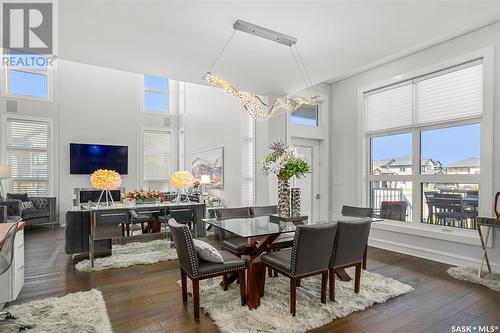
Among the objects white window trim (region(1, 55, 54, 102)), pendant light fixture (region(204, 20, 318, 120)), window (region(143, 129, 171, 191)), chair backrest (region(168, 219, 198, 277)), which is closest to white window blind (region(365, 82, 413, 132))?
pendant light fixture (region(204, 20, 318, 120))

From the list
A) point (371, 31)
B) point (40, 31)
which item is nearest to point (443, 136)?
point (371, 31)

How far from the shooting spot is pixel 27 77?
7.71m

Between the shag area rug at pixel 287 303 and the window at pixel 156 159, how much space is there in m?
6.71

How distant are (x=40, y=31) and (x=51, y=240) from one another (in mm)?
4345

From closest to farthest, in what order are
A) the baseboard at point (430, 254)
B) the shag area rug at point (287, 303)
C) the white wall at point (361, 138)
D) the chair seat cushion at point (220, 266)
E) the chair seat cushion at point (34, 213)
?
the shag area rug at point (287, 303)
the chair seat cushion at point (220, 266)
the white wall at point (361, 138)
the baseboard at point (430, 254)
the chair seat cushion at point (34, 213)

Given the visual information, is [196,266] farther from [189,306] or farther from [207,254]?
[189,306]

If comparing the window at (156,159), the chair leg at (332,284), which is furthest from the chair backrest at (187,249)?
the window at (156,159)

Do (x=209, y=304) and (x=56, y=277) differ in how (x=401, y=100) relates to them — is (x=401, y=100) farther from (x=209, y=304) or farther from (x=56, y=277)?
(x=56, y=277)

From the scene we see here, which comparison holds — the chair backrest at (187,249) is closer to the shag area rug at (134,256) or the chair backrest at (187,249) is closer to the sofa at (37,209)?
the shag area rug at (134,256)

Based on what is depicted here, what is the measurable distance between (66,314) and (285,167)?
103 inches

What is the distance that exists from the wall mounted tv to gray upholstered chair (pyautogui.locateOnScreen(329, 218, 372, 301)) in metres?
7.61

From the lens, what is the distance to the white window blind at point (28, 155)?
7488 mm

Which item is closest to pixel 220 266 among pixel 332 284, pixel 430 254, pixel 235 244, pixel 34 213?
pixel 235 244

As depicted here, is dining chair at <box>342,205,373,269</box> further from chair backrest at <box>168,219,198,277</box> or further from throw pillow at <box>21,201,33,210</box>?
throw pillow at <box>21,201,33,210</box>
